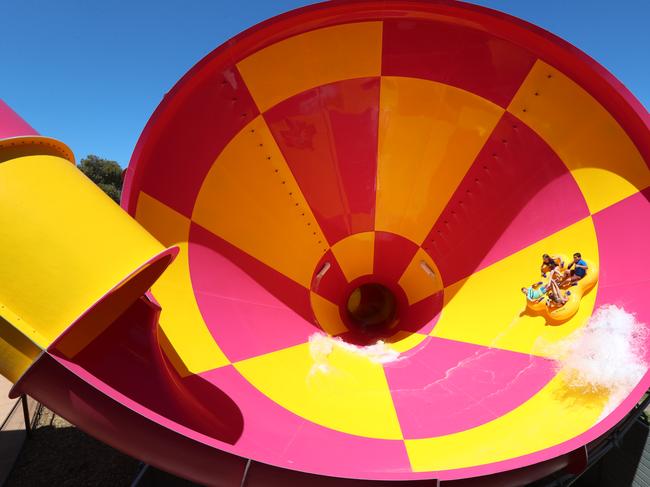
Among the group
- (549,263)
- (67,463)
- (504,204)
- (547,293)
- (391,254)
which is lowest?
(67,463)

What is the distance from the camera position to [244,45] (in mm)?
2314

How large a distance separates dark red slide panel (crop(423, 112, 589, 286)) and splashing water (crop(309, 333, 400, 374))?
695 mm

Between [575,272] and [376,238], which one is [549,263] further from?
[376,238]

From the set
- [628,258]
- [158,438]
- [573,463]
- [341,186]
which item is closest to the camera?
[158,438]


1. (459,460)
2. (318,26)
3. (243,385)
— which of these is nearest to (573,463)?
(459,460)

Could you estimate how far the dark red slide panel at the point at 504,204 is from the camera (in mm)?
2330

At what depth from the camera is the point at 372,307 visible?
331 cm

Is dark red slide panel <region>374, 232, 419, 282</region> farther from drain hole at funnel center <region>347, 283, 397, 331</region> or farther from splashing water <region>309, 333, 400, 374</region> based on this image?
splashing water <region>309, 333, 400, 374</region>

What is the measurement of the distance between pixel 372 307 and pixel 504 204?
1370 mm

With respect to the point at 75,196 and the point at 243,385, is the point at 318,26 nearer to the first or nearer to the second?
the point at 75,196

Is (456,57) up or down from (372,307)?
up

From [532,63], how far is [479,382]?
74.3 inches

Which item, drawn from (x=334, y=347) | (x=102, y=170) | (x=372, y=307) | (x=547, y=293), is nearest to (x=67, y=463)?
(x=334, y=347)

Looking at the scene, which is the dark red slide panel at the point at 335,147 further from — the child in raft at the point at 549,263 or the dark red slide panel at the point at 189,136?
the child in raft at the point at 549,263
